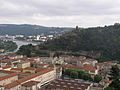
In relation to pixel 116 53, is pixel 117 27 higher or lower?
higher

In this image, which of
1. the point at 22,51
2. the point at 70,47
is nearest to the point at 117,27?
the point at 70,47

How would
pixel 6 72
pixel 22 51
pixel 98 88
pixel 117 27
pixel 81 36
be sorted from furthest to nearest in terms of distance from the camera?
1. pixel 117 27
2. pixel 81 36
3. pixel 22 51
4. pixel 6 72
5. pixel 98 88

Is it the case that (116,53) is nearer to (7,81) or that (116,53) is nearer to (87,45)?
(87,45)

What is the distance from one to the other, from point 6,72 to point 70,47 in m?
25.4

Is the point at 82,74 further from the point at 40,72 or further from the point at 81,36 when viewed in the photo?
the point at 81,36

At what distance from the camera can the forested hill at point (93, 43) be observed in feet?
161

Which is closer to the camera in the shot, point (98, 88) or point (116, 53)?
point (98, 88)

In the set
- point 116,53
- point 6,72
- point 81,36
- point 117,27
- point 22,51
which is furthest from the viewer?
point 117,27

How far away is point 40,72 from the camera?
2962 centimetres

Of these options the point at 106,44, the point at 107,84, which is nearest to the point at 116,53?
the point at 106,44

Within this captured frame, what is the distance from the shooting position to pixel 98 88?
26.2 m

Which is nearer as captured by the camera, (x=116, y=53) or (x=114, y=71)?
(x=114, y=71)

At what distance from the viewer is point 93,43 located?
53.2 metres

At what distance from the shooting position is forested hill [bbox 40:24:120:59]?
49.0 metres
